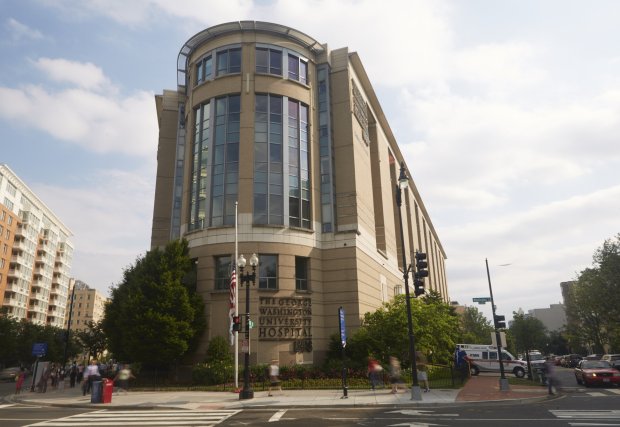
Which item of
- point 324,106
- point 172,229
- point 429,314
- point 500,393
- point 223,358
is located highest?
point 324,106

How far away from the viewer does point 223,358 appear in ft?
90.5

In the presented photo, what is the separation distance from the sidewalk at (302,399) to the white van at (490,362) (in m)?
12.5

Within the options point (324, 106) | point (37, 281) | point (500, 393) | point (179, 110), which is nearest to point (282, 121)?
point (324, 106)

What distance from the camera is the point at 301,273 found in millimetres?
32375

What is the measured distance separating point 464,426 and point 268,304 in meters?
18.3

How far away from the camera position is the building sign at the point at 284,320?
95.1 feet

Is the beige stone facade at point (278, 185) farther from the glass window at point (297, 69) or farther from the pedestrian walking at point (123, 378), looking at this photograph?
the pedestrian walking at point (123, 378)

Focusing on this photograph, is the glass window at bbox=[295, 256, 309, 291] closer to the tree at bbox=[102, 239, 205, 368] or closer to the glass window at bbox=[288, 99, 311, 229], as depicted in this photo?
the glass window at bbox=[288, 99, 311, 229]

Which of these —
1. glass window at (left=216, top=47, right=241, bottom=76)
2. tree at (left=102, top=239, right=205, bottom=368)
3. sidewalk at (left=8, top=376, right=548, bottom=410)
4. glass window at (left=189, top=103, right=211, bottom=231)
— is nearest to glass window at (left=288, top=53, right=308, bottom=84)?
glass window at (left=216, top=47, right=241, bottom=76)

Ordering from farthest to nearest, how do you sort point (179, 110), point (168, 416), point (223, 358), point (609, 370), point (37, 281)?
point (37, 281)
point (179, 110)
point (223, 358)
point (609, 370)
point (168, 416)

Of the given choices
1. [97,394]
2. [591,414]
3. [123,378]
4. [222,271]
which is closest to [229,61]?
[222,271]

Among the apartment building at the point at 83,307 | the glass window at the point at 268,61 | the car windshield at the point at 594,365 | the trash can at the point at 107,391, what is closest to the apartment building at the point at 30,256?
the apartment building at the point at 83,307

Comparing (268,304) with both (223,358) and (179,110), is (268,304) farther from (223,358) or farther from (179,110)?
(179,110)

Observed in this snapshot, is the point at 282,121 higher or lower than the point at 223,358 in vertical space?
higher
